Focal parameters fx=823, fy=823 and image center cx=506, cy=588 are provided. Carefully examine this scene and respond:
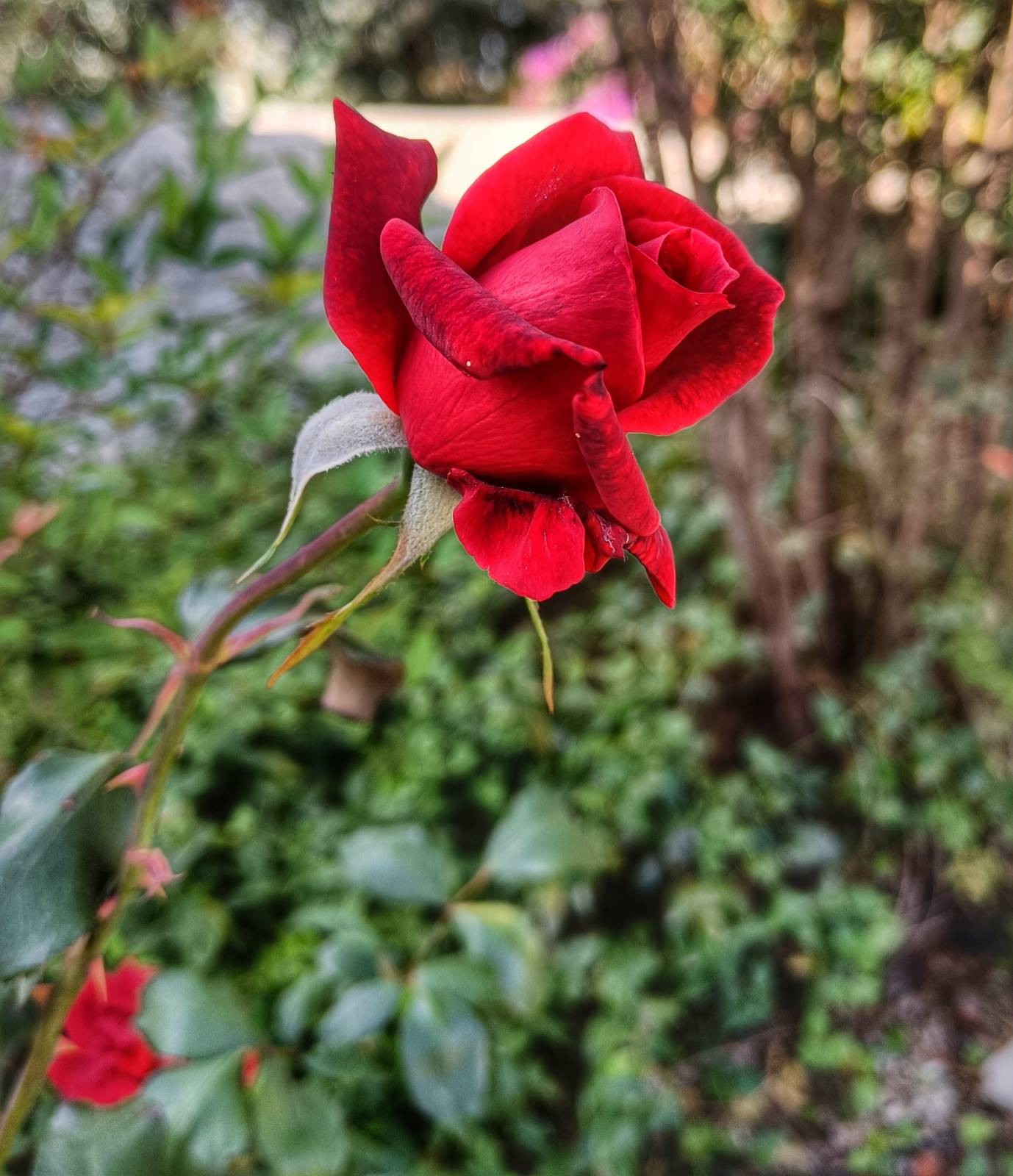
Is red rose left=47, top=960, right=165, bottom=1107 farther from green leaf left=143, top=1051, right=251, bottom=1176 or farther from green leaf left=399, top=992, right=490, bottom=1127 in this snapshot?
green leaf left=399, top=992, right=490, bottom=1127

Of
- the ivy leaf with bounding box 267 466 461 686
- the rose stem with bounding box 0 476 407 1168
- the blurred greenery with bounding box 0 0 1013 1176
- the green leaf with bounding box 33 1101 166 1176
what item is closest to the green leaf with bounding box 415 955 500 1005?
the blurred greenery with bounding box 0 0 1013 1176

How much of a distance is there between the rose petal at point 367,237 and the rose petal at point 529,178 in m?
0.02

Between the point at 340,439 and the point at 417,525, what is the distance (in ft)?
0.15

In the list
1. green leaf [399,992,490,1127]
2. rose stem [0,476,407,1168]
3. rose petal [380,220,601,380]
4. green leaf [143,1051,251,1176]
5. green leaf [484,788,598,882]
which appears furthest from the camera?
green leaf [484,788,598,882]

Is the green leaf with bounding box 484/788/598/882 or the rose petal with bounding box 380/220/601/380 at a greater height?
the rose petal with bounding box 380/220/601/380

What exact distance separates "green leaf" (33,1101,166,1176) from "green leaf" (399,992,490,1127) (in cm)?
25

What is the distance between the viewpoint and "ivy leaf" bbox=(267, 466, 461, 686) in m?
0.27

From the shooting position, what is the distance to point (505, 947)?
29.3 inches

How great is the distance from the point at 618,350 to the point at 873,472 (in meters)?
1.27

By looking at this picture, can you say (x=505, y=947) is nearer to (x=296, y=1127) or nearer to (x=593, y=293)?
(x=296, y=1127)

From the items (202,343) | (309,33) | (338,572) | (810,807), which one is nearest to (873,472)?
(810,807)

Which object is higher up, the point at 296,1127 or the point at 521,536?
the point at 521,536

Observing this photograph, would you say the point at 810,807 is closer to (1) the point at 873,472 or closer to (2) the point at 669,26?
(1) the point at 873,472

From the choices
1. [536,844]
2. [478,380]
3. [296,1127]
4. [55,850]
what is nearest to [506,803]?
[536,844]
